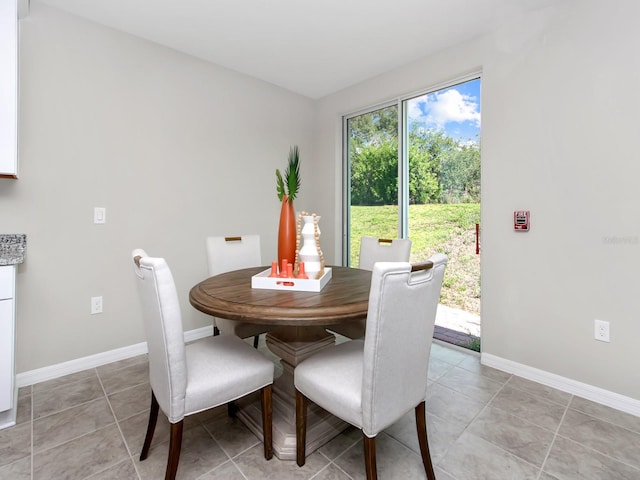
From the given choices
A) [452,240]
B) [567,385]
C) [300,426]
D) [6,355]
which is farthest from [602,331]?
[6,355]

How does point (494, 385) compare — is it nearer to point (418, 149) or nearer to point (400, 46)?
point (418, 149)

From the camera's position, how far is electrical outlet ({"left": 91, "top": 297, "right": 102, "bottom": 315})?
2.34 metres

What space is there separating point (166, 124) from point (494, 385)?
3.17 metres

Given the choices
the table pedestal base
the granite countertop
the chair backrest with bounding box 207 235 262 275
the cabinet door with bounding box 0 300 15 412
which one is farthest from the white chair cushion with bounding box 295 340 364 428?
the granite countertop

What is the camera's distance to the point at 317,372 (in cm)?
129

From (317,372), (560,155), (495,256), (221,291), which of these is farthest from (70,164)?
(560,155)

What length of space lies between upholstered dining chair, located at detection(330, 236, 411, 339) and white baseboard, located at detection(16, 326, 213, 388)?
166 cm

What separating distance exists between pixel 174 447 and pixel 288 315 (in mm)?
648

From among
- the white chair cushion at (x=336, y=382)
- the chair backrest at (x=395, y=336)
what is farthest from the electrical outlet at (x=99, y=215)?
the chair backrest at (x=395, y=336)

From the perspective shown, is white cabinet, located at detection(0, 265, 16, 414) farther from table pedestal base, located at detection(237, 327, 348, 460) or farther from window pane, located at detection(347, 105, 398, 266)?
window pane, located at detection(347, 105, 398, 266)

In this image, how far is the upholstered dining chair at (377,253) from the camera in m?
1.92

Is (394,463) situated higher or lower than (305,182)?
lower

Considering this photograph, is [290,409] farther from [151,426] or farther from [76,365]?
[76,365]

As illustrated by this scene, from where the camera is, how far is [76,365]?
7.44 feet
